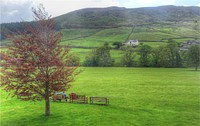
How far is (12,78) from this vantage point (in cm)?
2428

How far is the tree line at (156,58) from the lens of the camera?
101m

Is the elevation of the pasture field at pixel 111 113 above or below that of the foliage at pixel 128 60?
below

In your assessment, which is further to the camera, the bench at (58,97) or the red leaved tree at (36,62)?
the bench at (58,97)

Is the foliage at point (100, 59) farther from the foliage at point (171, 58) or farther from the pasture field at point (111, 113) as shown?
the pasture field at point (111, 113)

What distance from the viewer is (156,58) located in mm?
112938

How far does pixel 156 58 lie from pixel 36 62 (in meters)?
94.9

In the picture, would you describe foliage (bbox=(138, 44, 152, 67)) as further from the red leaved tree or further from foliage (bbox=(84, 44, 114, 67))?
the red leaved tree

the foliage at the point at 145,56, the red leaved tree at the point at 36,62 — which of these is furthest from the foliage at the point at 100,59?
the red leaved tree at the point at 36,62

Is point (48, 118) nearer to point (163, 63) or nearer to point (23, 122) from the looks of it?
point (23, 122)

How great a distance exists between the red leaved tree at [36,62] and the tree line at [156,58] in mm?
82122

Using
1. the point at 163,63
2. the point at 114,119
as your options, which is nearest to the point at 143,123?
the point at 114,119

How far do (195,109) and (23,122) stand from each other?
834 inches

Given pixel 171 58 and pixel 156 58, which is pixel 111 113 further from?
pixel 156 58

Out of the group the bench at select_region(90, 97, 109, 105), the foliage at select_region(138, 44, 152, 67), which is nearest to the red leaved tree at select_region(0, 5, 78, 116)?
the bench at select_region(90, 97, 109, 105)
